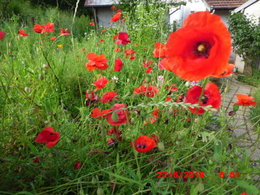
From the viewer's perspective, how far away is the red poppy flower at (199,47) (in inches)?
21.7

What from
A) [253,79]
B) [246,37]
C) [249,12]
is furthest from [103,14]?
[253,79]

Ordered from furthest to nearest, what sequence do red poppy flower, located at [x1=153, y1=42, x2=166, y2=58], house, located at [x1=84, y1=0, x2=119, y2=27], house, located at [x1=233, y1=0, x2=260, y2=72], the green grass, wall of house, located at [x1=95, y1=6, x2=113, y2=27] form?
wall of house, located at [x1=95, y1=6, x2=113, y2=27], house, located at [x1=84, y1=0, x2=119, y2=27], house, located at [x1=233, y1=0, x2=260, y2=72], the green grass, red poppy flower, located at [x1=153, y1=42, x2=166, y2=58]

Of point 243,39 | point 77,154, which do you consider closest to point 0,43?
point 77,154

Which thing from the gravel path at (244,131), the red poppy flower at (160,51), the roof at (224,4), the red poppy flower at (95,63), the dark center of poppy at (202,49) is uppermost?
the roof at (224,4)

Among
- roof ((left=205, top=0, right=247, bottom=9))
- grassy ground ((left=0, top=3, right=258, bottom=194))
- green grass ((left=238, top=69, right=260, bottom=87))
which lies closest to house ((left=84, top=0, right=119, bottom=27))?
roof ((left=205, top=0, right=247, bottom=9))

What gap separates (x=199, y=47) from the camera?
64 centimetres

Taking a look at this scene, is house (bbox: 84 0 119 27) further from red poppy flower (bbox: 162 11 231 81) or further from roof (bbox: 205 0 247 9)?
red poppy flower (bbox: 162 11 231 81)

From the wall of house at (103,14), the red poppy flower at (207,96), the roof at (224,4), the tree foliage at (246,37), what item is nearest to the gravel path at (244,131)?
the red poppy flower at (207,96)

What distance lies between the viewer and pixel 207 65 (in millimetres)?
570

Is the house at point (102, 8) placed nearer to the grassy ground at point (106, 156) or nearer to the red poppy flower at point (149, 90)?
the red poppy flower at point (149, 90)

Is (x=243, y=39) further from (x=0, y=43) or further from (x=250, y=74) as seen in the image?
(x=0, y=43)

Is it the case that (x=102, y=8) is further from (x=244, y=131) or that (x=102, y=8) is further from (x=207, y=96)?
(x=207, y=96)

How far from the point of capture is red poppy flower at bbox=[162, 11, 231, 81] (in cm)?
55

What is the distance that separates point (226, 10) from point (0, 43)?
13537mm
